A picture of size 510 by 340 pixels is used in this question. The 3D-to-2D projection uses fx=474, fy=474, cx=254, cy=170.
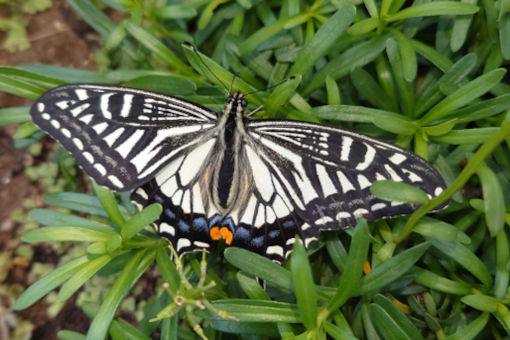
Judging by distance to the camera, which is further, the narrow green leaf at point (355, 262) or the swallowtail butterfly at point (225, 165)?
the swallowtail butterfly at point (225, 165)

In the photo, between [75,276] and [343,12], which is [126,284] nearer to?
[75,276]

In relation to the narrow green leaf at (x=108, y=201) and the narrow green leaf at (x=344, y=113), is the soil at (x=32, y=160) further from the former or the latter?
the narrow green leaf at (x=344, y=113)

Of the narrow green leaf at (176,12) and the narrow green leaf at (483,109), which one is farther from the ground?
the narrow green leaf at (176,12)

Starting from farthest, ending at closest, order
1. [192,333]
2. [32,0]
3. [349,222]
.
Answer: [32,0] < [192,333] < [349,222]

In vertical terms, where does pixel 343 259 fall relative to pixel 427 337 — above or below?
above

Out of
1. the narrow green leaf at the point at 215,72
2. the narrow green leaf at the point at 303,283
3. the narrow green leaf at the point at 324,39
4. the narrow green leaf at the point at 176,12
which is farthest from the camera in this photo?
the narrow green leaf at the point at 176,12

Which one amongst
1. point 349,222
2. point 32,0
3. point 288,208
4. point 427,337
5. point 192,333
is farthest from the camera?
point 32,0

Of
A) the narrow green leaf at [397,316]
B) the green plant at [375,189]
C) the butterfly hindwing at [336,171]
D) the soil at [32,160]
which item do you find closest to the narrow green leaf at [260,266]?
the green plant at [375,189]

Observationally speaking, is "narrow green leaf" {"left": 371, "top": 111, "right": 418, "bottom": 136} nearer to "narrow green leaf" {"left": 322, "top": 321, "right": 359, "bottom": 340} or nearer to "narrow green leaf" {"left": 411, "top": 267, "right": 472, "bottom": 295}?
"narrow green leaf" {"left": 411, "top": 267, "right": 472, "bottom": 295}

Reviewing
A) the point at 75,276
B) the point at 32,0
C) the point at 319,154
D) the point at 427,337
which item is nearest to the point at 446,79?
the point at 319,154
